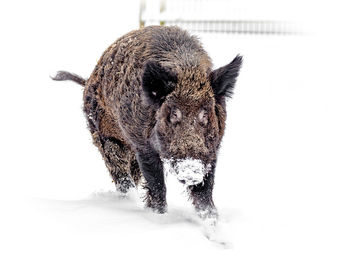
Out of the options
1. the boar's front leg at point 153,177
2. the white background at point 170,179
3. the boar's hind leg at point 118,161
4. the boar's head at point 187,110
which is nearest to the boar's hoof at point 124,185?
the boar's hind leg at point 118,161

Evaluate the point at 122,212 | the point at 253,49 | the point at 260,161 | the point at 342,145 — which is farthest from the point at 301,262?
the point at 253,49

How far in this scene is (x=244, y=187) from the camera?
21.3 feet

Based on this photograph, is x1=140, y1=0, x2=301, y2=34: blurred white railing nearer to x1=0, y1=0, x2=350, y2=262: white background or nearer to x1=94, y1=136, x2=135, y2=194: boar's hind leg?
x1=0, y1=0, x2=350, y2=262: white background

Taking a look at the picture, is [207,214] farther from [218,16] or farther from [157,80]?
[218,16]

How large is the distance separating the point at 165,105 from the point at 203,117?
1.10ft

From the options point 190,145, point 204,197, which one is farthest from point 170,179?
point 190,145

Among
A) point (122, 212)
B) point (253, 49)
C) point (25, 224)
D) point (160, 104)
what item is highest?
point (160, 104)

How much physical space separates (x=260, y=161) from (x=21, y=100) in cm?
623

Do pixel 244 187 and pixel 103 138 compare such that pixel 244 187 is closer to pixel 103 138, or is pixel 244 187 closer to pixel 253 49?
pixel 103 138

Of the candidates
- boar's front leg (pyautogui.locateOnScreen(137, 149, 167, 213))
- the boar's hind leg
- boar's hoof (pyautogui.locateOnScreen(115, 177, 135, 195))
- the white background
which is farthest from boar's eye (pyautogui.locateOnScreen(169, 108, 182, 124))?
boar's hoof (pyautogui.locateOnScreen(115, 177, 135, 195))

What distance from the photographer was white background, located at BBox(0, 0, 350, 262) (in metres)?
3.61

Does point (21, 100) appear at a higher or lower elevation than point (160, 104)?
lower

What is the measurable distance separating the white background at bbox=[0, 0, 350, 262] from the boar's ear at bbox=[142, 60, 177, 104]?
1.04 metres

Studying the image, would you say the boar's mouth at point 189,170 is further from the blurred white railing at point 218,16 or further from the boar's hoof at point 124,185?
the blurred white railing at point 218,16
